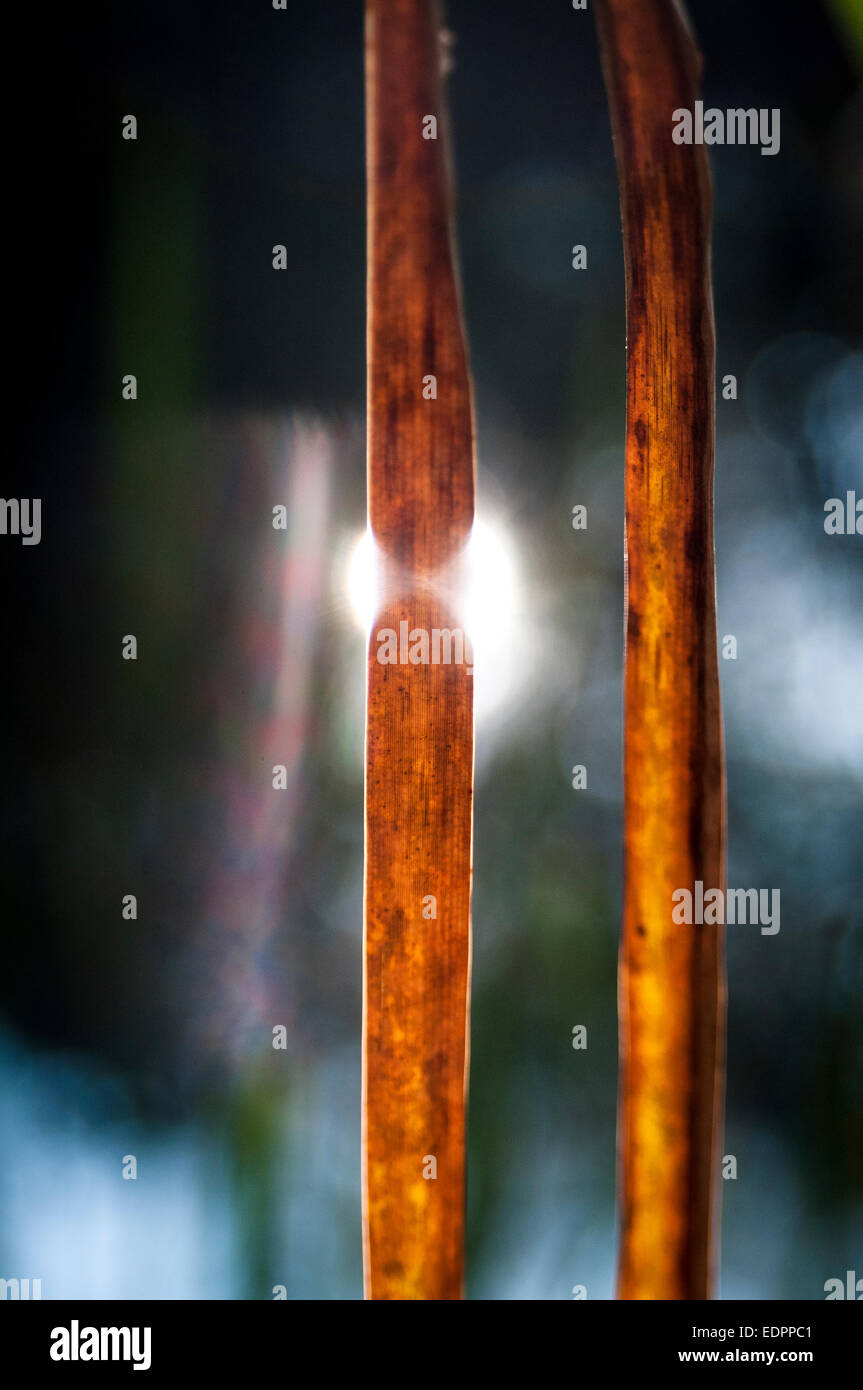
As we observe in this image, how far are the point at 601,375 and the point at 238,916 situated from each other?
484 millimetres

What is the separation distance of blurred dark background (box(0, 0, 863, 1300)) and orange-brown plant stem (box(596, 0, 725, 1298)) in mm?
110

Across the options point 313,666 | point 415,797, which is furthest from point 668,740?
point 313,666

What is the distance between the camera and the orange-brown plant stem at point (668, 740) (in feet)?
1.49

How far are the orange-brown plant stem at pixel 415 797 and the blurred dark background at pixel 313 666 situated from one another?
117 millimetres

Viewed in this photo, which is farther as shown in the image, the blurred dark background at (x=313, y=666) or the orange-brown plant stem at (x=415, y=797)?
the blurred dark background at (x=313, y=666)

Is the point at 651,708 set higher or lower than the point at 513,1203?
higher

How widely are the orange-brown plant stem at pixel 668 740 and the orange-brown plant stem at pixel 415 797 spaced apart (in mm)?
101

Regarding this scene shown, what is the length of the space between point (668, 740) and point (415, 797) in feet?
0.49

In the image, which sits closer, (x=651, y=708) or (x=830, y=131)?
(x=651, y=708)

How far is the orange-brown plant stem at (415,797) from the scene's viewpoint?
1.50 ft

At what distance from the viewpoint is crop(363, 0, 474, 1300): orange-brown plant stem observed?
0.46 meters

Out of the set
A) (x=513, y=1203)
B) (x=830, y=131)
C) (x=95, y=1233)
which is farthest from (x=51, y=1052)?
(x=830, y=131)

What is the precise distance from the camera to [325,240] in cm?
58

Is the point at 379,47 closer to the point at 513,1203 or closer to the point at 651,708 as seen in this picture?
the point at 651,708
